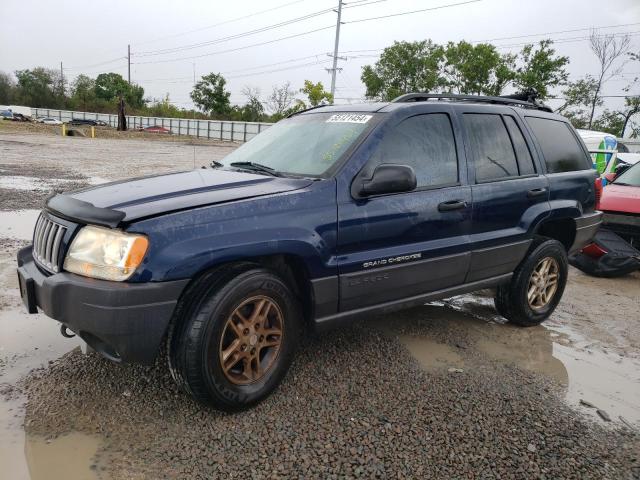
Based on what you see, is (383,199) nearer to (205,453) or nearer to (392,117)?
(392,117)

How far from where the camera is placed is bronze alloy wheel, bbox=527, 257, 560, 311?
4.44 m

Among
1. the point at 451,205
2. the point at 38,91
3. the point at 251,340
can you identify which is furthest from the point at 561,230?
the point at 38,91

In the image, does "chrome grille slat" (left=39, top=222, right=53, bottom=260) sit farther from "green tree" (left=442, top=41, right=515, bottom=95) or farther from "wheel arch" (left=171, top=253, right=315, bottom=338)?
"green tree" (left=442, top=41, right=515, bottom=95)

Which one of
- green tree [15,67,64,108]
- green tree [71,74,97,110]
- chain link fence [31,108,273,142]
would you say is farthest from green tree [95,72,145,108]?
chain link fence [31,108,273,142]

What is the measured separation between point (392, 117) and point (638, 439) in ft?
7.92

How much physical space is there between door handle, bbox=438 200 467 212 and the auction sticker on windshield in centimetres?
78

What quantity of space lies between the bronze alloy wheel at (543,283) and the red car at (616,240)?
7.09 feet

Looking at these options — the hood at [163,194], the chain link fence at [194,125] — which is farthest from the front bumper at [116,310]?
the chain link fence at [194,125]

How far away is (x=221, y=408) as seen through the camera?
2.73 metres

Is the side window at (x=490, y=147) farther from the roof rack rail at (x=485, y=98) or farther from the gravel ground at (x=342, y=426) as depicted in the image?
the gravel ground at (x=342, y=426)

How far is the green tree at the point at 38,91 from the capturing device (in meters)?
77.0

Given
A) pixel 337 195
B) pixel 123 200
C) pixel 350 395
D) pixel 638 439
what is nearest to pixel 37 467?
pixel 123 200

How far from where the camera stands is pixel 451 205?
3525 mm

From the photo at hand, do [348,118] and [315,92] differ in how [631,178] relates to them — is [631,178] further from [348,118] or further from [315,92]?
[315,92]
